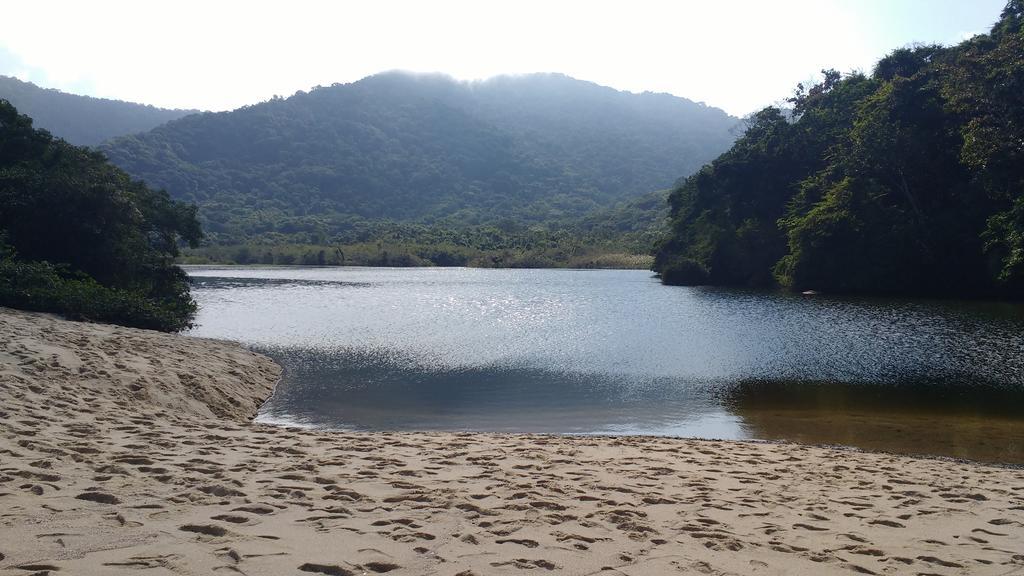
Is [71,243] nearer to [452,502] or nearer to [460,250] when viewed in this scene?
[452,502]

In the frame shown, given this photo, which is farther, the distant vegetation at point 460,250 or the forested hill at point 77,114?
the forested hill at point 77,114

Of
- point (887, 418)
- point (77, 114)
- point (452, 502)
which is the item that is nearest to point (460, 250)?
point (887, 418)

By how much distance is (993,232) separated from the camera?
37.0m

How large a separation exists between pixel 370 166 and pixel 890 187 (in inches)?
5038

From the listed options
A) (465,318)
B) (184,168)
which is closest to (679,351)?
(465,318)

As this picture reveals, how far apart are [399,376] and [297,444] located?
8.85 meters

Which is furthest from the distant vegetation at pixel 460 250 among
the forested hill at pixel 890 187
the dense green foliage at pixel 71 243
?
the dense green foliage at pixel 71 243

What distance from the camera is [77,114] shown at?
559 ft

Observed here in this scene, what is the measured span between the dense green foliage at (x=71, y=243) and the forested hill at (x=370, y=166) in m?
82.4

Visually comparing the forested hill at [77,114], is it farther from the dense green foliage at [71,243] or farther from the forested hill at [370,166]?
the dense green foliage at [71,243]

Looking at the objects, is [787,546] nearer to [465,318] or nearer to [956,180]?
[465,318]

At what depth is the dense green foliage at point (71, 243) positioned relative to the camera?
60.1 feet

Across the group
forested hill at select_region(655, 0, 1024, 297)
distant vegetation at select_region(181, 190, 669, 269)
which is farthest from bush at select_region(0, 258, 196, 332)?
distant vegetation at select_region(181, 190, 669, 269)

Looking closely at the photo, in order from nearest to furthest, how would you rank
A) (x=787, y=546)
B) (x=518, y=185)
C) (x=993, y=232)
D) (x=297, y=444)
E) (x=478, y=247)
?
(x=787, y=546)
(x=297, y=444)
(x=993, y=232)
(x=478, y=247)
(x=518, y=185)
